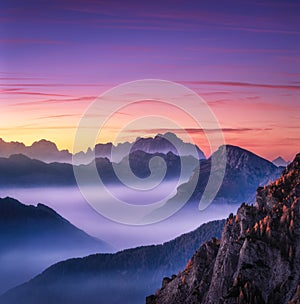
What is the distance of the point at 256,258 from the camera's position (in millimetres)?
71125

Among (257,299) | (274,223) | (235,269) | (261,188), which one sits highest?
(261,188)

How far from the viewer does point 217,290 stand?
250 feet

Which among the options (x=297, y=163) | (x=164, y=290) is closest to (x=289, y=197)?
(x=297, y=163)

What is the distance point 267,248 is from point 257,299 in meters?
7.29

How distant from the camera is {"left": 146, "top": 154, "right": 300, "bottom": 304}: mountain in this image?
6725 cm

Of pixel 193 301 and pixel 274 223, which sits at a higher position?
pixel 274 223

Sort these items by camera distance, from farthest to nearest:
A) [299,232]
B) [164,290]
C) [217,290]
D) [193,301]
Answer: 1. [164,290]
2. [193,301]
3. [217,290]
4. [299,232]

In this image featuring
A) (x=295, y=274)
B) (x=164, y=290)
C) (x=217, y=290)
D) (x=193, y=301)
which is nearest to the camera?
(x=295, y=274)

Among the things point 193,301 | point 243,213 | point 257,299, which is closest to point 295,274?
point 257,299

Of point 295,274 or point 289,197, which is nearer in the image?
point 295,274

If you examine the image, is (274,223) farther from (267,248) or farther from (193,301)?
(193,301)

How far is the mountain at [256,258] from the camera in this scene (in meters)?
67.2

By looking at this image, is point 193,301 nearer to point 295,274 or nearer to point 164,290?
point 164,290

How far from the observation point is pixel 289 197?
77312mm
